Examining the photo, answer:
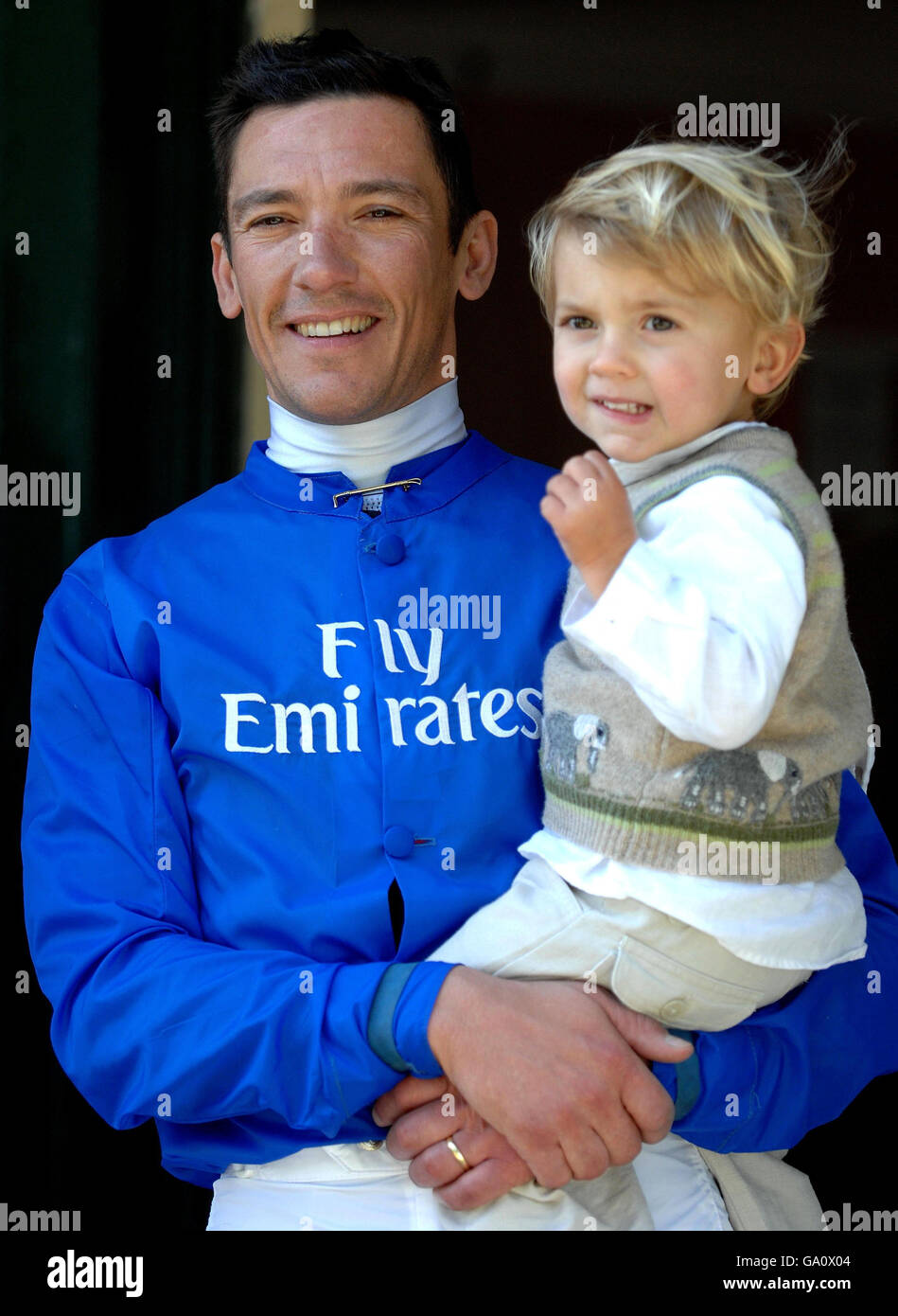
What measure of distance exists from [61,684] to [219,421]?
0.93 m

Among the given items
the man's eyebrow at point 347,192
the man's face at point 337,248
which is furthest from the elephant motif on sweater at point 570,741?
the man's eyebrow at point 347,192

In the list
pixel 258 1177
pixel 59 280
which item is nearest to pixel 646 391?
pixel 258 1177

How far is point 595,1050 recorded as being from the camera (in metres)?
1.74

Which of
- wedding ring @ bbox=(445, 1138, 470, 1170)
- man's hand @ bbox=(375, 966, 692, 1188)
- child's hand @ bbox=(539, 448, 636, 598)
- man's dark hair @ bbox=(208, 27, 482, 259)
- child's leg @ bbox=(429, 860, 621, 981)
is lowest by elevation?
wedding ring @ bbox=(445, 1138, 470, 1170)

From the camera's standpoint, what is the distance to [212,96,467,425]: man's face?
2.10 metres

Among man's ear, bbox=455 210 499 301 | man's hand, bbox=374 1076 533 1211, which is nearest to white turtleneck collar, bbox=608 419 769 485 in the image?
man's ear, bbox=455 210 499 301

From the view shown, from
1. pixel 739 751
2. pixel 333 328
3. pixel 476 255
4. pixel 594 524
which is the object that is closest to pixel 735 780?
pixel 739 751

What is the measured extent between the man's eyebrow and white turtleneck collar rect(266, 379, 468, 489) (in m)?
0.26

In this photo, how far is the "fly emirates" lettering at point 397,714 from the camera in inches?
76.9

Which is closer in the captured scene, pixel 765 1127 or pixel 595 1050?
pixel 595 1050

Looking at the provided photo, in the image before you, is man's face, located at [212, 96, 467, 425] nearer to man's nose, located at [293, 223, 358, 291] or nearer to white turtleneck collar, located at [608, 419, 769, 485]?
man's nose, located at [293, 223, 358, 291]

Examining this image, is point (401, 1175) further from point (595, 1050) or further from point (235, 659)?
point (235, 659)

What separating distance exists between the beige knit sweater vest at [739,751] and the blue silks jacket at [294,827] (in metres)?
0.22

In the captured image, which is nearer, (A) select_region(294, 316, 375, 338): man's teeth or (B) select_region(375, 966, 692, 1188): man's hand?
(B) select_region(375, 966, 692, 1188): man's hand
